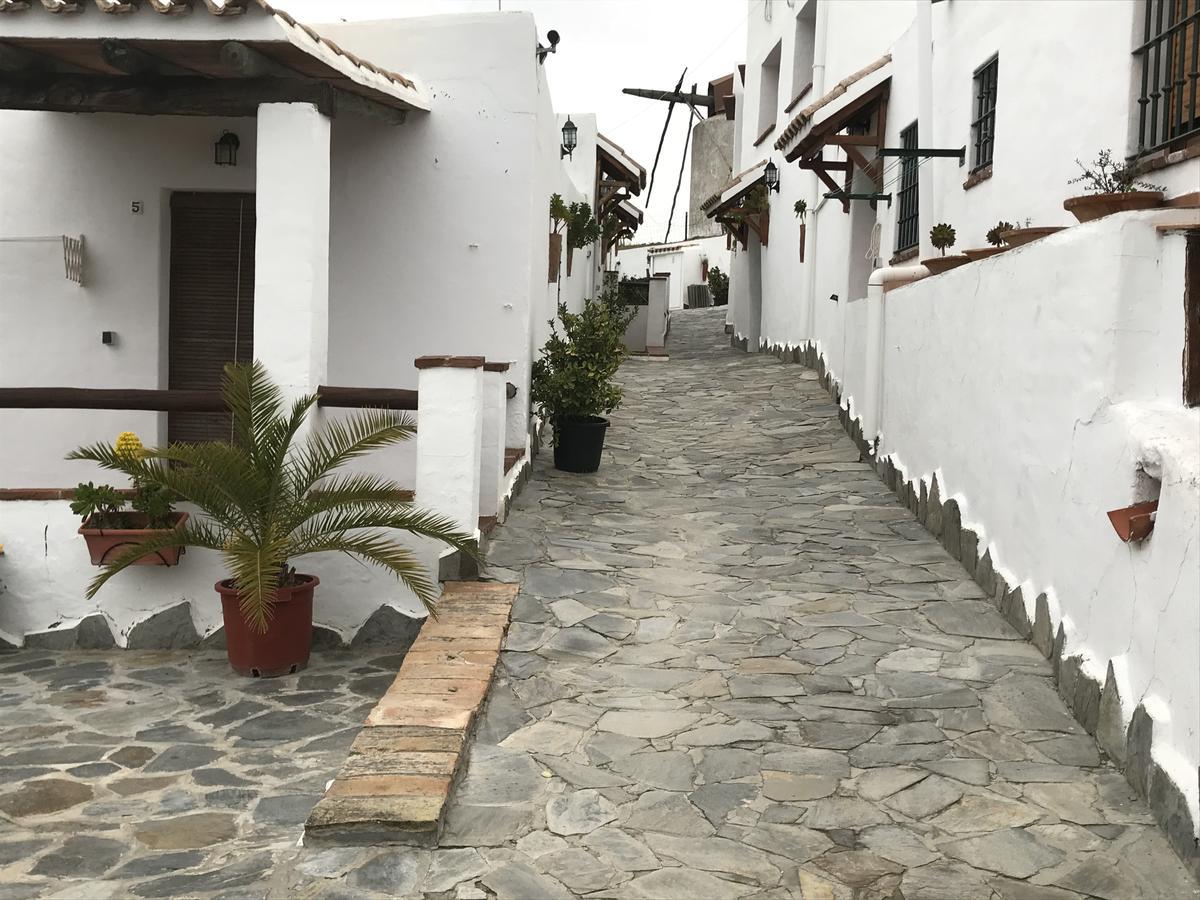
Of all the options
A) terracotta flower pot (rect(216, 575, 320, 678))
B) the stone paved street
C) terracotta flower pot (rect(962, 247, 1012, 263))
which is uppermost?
terracotta flower pot (rect(962, 247, 1012, 263))

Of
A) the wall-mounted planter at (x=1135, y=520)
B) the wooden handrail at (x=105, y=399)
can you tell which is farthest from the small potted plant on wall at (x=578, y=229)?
the wall-mounted planter at (x=1135, y=520)

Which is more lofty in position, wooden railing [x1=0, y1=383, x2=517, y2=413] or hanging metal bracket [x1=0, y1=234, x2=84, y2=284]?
hanging metal bracket [x1=0, y1=234, x2=84, y2=284]

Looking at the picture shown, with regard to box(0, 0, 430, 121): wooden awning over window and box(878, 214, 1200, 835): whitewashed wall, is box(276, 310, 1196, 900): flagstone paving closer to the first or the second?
box(878, 214, 1200, 835): whitewashed wall

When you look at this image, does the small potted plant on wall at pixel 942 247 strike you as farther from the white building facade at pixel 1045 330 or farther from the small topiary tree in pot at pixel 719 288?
the small topiary tree in pot at pixel 719 288

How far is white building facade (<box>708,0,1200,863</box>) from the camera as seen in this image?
4.10m

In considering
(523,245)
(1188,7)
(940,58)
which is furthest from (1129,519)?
(940,58)

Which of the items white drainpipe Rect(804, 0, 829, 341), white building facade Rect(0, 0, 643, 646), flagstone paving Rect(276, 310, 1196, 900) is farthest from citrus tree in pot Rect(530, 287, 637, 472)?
white drainpipe Rect(804, 0, 829, 341)

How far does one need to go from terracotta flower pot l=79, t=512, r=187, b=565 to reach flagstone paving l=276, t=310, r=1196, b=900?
78.0 inches

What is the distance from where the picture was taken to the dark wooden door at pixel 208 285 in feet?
29.1

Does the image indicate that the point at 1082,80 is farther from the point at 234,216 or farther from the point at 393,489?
the point at 234,216

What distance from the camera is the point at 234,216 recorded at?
8875 mm

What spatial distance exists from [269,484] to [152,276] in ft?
11.4

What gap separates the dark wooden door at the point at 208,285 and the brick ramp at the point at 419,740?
3962mm

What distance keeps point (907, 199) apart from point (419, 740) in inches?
354
